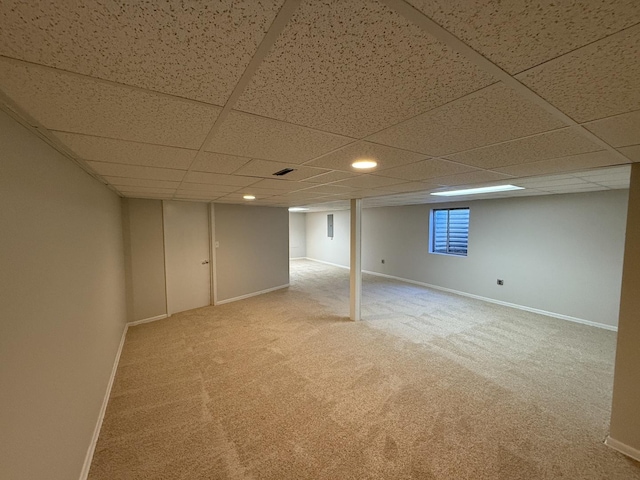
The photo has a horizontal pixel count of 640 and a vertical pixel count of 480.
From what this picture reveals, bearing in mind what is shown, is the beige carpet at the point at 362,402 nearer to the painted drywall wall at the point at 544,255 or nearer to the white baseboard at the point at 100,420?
the white baseboard at the point at 100,420

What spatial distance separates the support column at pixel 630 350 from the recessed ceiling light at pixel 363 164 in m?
1.90

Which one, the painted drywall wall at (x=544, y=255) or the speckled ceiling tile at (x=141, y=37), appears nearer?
the speckled ceiling tile at (x=141, y=37)

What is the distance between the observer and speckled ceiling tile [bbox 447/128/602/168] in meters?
1.41

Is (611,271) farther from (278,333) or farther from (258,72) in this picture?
(258,72)

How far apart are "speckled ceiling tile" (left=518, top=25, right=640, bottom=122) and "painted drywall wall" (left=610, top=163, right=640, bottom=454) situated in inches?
55.4

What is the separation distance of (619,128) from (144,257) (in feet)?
18.1

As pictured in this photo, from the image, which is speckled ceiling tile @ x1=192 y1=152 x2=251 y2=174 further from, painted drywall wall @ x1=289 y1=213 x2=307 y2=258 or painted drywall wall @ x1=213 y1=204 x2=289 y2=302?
painted drywall wall @ x1=289 y1=213 x2=307 y2=258

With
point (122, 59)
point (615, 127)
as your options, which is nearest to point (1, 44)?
point (122, 59)

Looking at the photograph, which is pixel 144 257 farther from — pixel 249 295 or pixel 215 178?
pixel 215 178

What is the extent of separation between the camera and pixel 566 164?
204cm

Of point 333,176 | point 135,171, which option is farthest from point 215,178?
point 333,176

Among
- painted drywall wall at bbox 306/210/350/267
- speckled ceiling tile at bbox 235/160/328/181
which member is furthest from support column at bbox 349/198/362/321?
painted drywall wall at bbox 306/210/350/267

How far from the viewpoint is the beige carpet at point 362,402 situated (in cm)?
182

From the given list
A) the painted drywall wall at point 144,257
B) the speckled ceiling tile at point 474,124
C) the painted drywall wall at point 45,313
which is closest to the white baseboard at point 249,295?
the painted drywall wall at point 144,257
